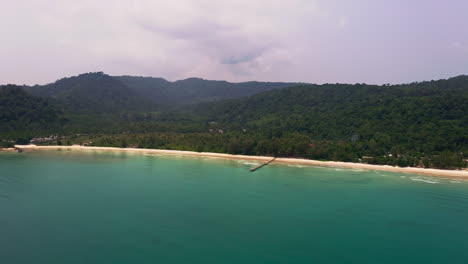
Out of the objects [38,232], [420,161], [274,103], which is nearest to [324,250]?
[38,232]

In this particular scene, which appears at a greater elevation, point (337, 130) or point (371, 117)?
point (371, 117)

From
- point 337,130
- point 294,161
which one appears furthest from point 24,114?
point 337,130

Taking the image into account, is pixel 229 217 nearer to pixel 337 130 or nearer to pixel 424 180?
pixel 424 180

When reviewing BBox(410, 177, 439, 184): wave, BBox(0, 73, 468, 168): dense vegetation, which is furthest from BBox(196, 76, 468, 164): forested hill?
BBox(410, 177, 439, 184): wave

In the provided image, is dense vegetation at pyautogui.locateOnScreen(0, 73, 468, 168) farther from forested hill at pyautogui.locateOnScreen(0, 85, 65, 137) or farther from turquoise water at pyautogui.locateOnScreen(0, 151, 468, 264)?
turquoise water at pyautogui.locateOnScreen(0, 151, 468, 264)

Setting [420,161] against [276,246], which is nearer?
[276,246]

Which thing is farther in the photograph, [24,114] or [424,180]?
[24,114]

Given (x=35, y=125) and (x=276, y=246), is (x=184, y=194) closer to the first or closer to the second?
(x=276, y=246)

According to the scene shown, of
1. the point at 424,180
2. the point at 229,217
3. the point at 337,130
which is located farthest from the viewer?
the point at 337,130

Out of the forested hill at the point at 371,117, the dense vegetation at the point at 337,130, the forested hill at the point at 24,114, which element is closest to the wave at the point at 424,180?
the dense vegetation at the point at 337,130
